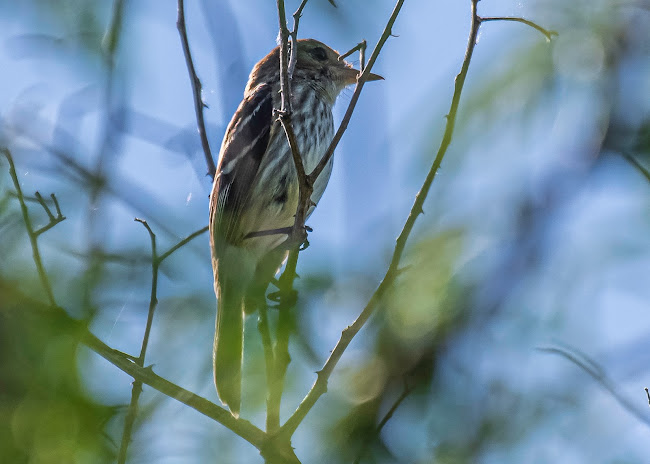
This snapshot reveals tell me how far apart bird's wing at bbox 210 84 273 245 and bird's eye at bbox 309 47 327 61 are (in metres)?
0.66

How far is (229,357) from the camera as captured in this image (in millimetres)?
3119

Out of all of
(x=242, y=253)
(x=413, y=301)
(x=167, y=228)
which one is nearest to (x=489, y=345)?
(x=413, y=301)

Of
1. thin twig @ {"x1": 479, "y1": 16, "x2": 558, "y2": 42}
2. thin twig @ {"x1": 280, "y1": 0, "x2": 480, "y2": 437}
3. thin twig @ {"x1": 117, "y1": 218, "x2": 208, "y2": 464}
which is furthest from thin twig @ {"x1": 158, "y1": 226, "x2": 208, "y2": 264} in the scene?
thin twig @ {"x1": 479, "y1": 16, "x2": 558, "y2": 42}

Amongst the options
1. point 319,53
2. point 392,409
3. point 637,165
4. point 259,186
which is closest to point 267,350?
point 392,409

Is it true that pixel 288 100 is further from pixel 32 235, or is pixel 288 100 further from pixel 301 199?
pixel 32 235

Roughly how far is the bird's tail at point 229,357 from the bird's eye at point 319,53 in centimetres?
254

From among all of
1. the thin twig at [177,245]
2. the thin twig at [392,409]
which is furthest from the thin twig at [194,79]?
the thin twig at [392,409]

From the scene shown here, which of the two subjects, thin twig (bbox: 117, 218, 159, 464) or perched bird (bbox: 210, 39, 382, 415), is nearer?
thin twig (bbox: 117, 218, 159, 464)

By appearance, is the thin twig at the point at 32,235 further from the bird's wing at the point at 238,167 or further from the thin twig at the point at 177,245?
the bird's wing at the point at 238,167

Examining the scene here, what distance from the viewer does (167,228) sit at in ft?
10.1

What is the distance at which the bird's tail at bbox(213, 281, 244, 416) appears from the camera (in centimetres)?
307

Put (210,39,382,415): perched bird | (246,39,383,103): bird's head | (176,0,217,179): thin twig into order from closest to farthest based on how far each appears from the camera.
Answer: (176,0,217,179): thin twig
(210,39,382,415): perched bird
(246,39,383,103): bird's head

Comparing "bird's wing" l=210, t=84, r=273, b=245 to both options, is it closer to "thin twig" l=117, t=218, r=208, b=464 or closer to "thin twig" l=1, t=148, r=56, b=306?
"thin twig" l=117, t=218, r=208, b=464

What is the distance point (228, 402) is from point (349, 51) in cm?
170
